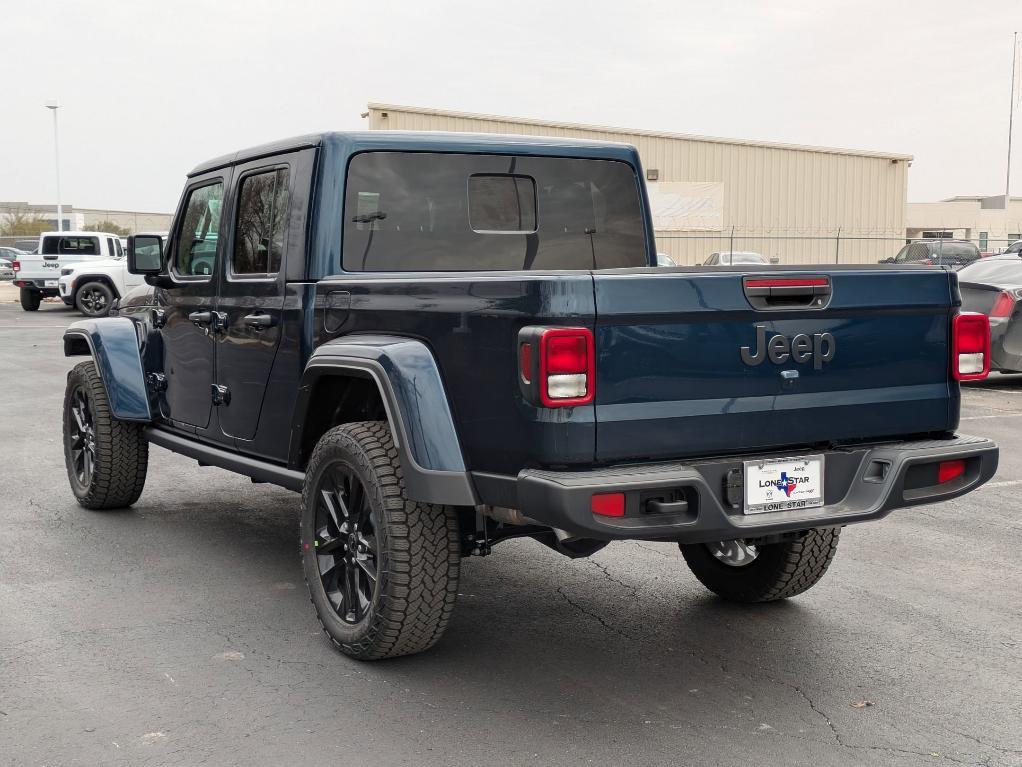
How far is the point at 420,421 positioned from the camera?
13.0 ft

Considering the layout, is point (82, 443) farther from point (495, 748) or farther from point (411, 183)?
point (495, 748)

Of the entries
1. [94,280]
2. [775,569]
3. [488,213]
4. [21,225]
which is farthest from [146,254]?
[21,225]

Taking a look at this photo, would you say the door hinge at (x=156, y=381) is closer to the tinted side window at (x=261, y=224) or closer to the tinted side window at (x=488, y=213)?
the tinted side window at (x=261, y=224)

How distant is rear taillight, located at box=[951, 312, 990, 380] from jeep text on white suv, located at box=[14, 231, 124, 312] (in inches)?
1077

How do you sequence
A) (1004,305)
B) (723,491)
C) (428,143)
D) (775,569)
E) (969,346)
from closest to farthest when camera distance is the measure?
(723,491), (969,346), (775,569), (428,143), (1004,305)

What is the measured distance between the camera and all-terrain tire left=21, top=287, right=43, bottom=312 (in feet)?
98.1

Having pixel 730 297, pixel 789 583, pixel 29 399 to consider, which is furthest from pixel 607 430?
pixel 29 399

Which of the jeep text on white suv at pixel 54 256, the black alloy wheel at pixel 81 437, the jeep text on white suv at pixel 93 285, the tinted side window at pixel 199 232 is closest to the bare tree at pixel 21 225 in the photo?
the jeep text on white suv at pixel 54 256

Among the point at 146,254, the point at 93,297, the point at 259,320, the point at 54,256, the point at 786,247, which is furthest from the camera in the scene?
the point at 786,247

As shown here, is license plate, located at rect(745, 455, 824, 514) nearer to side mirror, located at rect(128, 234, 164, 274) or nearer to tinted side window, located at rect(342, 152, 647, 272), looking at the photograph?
tinted side window, located at rect(342, 152, 647, 272)

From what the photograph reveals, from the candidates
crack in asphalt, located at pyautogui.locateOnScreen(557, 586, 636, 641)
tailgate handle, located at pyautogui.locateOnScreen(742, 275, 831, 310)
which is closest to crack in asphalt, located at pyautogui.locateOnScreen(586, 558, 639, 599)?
crack in asphalt, located at pyautogui.locateOnScreen(557, 586, 636, 641)

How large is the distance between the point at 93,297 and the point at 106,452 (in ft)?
68.1

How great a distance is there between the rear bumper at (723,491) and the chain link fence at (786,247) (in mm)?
33943

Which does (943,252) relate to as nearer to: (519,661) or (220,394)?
(220,394)
